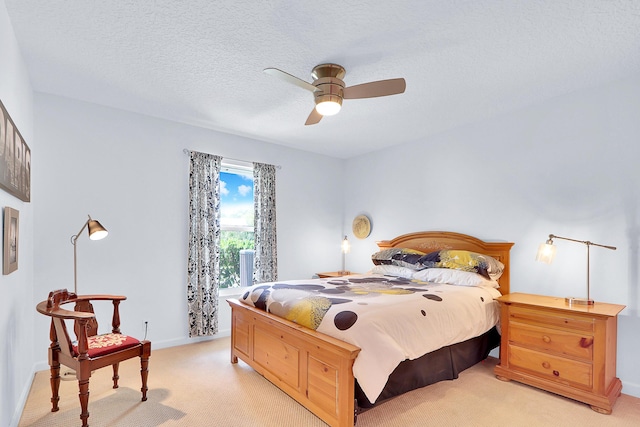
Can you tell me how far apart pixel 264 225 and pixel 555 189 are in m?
3.42

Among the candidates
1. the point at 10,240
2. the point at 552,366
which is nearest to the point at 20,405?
the point at 10,240

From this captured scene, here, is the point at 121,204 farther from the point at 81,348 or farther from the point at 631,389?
the point at 631,389

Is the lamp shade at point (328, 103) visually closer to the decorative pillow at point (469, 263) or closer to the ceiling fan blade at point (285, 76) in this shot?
the ceiling fan blade at point (285, 76)

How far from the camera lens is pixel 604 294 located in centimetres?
307

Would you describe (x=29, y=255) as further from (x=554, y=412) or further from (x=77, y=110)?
(x=554, y=412)

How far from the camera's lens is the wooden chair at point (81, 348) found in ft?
7.46

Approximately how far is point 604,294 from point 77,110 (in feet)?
17.5

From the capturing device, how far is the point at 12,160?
7.04 feet

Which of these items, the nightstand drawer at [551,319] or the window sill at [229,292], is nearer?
the nightstand drawer at [551,319]

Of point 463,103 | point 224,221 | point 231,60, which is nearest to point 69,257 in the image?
point 224,221

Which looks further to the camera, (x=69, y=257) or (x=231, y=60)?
(x=69, y=257)

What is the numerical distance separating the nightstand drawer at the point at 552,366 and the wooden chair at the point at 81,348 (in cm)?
309

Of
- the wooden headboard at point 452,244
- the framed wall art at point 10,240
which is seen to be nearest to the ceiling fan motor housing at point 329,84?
the framed wall art at point 10,240

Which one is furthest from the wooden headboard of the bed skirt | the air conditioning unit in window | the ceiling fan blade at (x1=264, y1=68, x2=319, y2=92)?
the ceiling fan blade at (x1=264, y1=68, x2=319, y2=92)
